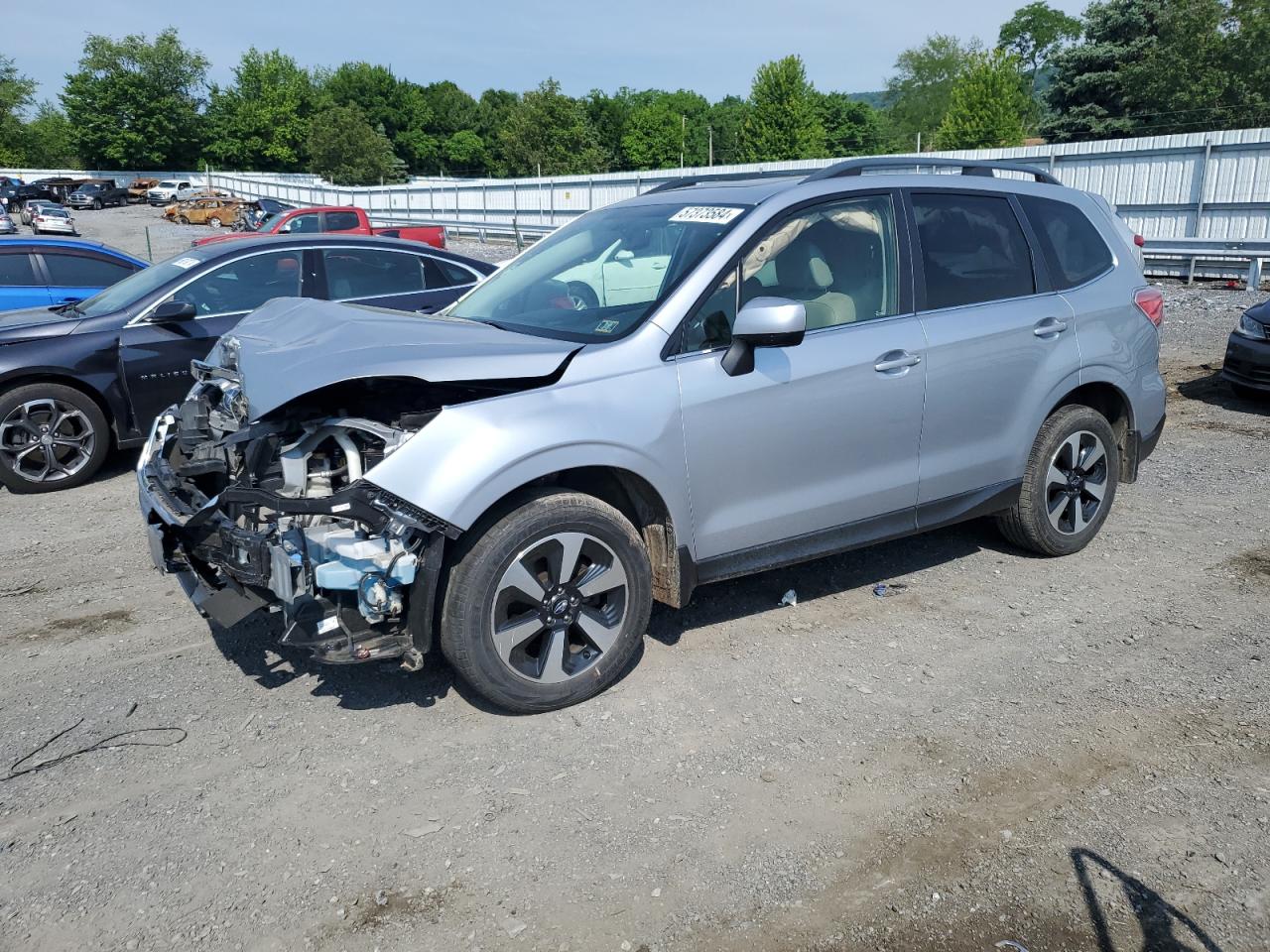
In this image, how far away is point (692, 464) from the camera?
4043 mm

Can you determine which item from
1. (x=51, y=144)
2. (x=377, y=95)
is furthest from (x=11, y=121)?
(x=377, y=95)

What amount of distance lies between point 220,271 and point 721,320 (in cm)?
505

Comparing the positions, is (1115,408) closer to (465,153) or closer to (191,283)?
(191,283)

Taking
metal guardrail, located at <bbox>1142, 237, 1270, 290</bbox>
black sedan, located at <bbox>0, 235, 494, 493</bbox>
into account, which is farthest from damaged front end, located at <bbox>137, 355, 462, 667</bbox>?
metal guardrail, located at <bbox>1142, 237, 1270, 290</bbox>

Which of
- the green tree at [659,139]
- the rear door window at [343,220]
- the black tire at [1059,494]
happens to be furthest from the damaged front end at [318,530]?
the green tree at [659,139]

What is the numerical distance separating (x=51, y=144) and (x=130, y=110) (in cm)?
1625

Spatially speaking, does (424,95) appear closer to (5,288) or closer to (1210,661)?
(5,288)

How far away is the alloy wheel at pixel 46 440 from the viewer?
7137 mm

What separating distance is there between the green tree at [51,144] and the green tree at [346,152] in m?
36.2

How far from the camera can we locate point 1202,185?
829 inches

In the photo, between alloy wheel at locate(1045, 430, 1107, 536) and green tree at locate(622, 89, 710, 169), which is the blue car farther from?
green tree at locate(622, 89, 710, 169)

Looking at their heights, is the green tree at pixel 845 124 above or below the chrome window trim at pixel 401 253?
above

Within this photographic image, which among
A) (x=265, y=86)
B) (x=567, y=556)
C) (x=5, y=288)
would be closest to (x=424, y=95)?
(x=265, y=86)

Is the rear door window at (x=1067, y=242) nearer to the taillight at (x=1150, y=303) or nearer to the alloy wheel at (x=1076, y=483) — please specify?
the taillight at (x=1150, y=303)
